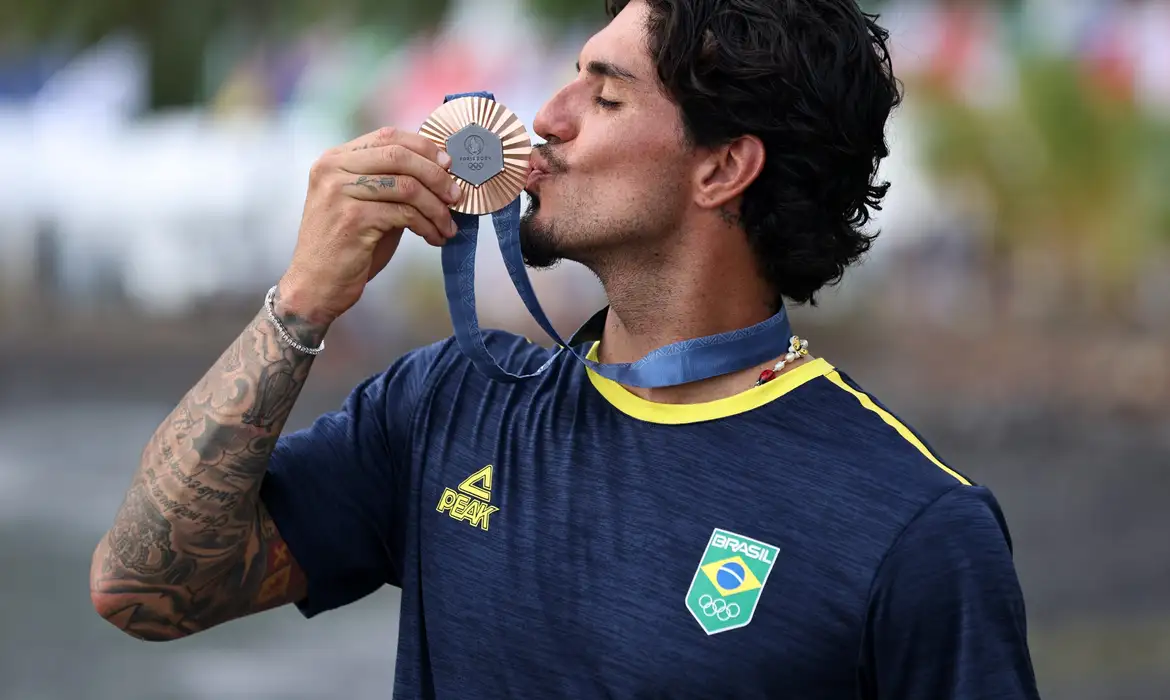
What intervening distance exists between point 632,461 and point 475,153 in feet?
1.81

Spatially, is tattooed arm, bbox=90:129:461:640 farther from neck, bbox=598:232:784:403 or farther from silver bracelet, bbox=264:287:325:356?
neck, bbox=598:232:784:403

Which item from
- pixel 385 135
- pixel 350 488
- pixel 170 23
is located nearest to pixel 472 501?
pixel 350 488

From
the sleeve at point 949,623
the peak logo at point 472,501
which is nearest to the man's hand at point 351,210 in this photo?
the peak logo at point 472,501

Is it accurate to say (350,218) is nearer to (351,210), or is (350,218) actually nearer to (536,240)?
(351,210)

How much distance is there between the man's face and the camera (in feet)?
7.87

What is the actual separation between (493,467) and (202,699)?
4753 mm

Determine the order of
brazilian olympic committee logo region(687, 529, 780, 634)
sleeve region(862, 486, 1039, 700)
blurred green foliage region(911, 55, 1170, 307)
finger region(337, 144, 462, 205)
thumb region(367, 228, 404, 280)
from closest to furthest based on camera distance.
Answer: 1. sleeve region(862, 486, 1039, 700)
2. brazilian olympic committee logo region(687, 529, 780, 634)
3. finger region(337, 144, 462, 205)
4. thumb region(367, 228, 404, 280)
5. blurred green foliage region(911, 55, 1170, 307)

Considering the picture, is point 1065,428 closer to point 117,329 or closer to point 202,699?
point 202,699

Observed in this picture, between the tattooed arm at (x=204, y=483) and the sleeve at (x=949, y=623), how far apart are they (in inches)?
36.9

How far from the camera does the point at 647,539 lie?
7.14 ft

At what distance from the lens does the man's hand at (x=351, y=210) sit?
219cm

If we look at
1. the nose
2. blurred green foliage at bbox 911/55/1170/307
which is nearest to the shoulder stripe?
the nose

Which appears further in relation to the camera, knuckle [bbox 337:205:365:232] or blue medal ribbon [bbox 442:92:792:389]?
blue medal ribbon [bbox 442:92:792:389]

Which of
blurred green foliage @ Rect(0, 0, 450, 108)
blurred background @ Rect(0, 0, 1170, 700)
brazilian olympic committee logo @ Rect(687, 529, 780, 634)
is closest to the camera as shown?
brazilian olympic committee logo @ Rect(687, 529, 780, 634)
